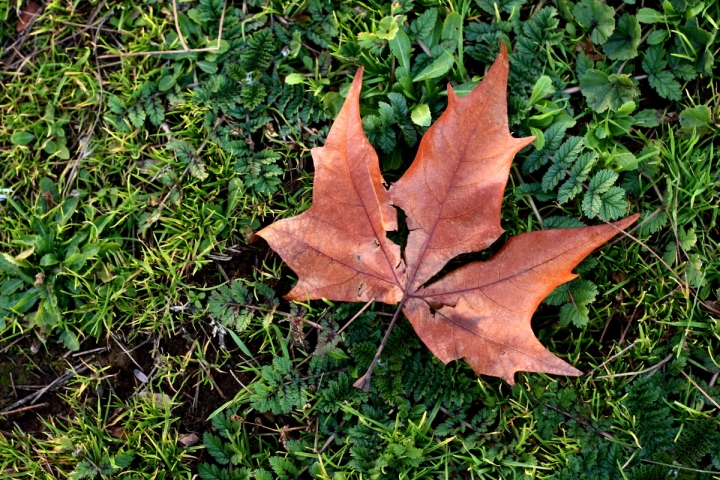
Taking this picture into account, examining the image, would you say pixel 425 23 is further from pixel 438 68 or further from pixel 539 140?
pixel 539 140

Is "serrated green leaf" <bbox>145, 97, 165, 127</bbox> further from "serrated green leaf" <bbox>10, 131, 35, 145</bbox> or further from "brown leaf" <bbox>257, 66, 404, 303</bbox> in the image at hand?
"brown leaf" <bbox>257, 66, 404, 303</bbox>

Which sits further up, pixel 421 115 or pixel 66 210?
pixel 421 115

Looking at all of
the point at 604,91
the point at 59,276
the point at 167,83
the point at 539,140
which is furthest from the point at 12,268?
the point at 604,91

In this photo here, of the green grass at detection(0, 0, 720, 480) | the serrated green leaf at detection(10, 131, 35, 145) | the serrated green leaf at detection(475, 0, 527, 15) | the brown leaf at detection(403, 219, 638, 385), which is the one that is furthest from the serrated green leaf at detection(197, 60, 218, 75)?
the brown leaf at detection(403, 219, 638, 385)

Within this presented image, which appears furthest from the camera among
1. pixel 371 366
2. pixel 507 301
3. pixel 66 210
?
pixel 66 210

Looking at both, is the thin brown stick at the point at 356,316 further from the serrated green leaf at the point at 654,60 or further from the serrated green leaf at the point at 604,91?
the serrated green leaf at the point at 654,60

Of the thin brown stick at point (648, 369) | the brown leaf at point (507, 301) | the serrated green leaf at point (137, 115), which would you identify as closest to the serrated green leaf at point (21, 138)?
the serrated green leaf at point (137, 115)
